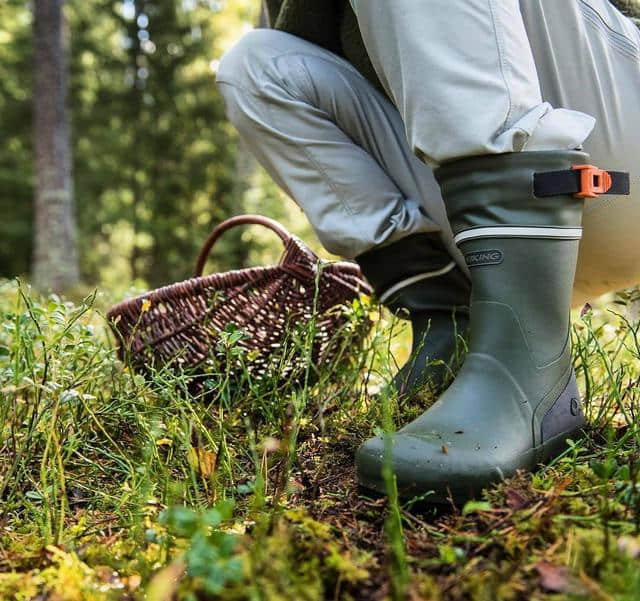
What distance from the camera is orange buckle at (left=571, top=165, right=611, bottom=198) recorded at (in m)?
0.99

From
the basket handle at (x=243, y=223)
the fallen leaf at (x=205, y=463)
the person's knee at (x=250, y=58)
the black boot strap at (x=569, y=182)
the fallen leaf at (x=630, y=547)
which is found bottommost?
the fallen leaf at (x=205, y=463)

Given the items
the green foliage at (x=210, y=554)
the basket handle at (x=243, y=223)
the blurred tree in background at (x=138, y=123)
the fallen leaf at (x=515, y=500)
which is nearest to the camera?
the green foliage at (x=210, y=554)

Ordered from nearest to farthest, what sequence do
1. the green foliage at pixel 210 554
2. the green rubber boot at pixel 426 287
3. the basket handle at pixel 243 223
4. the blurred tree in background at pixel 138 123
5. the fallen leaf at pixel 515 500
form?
the green foliage at pixel 210 554 → the fallen leaf at pixel 515 500 → the green rubber boot at pixel 426 287 → the basket handle at pixel 243 223 → the blurred tree in background at pixel 138 123

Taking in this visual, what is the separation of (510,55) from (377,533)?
27.5 inches

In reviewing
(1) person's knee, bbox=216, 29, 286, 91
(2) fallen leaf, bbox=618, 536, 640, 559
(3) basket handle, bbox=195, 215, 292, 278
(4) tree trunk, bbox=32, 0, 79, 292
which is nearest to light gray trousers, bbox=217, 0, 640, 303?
(1) person's knee, bbox=216, 29, 286, 91

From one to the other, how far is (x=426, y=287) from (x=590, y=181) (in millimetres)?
512

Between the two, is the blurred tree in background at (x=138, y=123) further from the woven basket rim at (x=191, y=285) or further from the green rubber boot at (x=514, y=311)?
the green rubber boot at (x=514, y=311)

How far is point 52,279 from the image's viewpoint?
732 centimetres

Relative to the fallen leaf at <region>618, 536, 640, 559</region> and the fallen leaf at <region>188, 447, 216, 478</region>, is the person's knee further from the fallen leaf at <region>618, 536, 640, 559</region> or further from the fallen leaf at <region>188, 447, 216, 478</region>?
the fallen leaf at <region>618, 536, 640, 559</region>

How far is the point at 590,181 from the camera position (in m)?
0.99

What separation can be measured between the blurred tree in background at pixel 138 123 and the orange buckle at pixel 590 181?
1079 cm

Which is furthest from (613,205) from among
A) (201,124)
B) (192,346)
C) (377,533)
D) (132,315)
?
(201,124)

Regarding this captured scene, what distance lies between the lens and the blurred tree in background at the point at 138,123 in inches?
465

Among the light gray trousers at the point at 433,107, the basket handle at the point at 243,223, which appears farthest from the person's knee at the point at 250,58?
the basket handle at the point at 243,223
